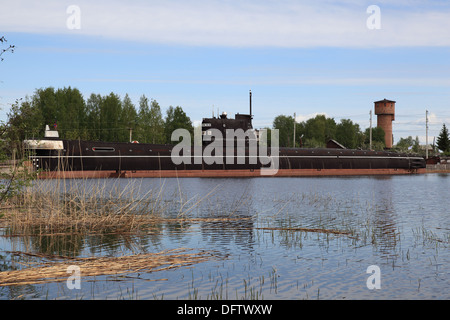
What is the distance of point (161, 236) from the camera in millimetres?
17328

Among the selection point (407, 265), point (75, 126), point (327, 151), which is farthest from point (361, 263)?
point (75, 126)

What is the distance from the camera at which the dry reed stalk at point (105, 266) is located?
11148mm

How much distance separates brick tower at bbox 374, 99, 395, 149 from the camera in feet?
474

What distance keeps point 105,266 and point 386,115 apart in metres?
145

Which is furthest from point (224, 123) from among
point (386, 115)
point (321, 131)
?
point (386, 115)

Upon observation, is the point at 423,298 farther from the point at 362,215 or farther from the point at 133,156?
the point at 133,156

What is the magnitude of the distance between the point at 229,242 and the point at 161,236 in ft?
8.63

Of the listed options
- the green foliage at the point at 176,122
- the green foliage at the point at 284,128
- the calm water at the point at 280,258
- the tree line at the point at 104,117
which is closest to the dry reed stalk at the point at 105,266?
the calm water at the point at 280,258

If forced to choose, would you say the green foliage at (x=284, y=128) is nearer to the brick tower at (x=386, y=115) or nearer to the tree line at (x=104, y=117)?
the brick tower at (x=386, y=115)

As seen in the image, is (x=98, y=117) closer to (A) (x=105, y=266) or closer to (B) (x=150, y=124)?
(B) (x=150, y=124)

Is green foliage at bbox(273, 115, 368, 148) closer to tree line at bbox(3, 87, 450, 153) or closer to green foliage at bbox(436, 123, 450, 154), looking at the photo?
green foliage at bbox(436, 123, 450, 154)

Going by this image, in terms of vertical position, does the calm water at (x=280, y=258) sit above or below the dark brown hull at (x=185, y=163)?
below

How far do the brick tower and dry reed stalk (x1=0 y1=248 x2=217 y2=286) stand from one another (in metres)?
140

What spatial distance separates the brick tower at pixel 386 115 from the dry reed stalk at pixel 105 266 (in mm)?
140431
